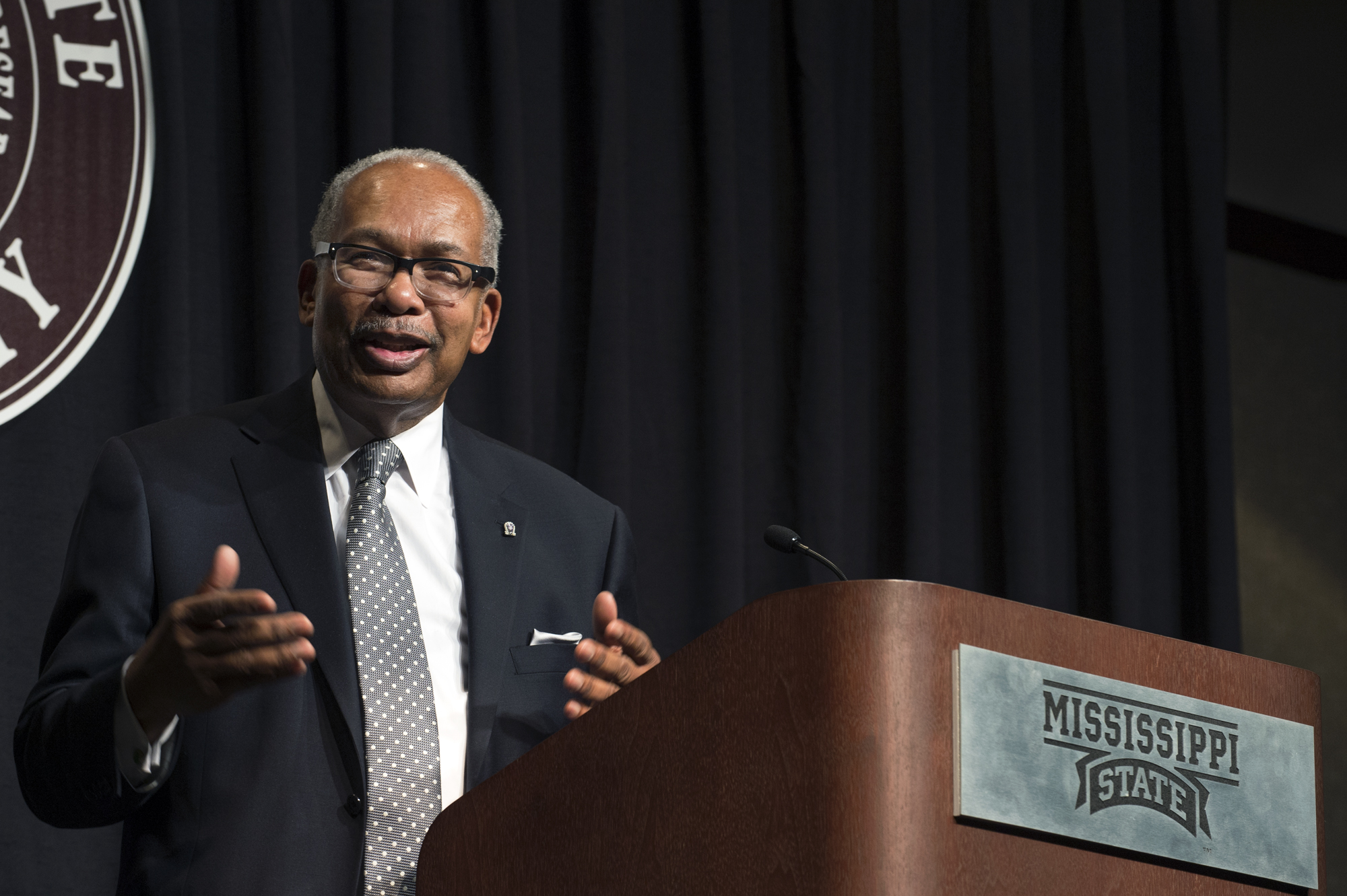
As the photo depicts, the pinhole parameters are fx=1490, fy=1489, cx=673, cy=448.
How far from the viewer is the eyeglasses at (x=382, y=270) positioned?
1.72 m

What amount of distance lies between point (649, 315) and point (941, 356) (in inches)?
28.3

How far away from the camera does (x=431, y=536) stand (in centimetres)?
168

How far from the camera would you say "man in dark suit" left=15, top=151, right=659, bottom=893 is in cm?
136

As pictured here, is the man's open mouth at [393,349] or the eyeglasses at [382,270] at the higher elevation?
the eyeglasses at [382,270]

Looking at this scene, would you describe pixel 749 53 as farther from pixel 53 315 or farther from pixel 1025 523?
pixel 53 315

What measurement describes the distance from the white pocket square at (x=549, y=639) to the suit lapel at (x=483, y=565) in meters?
0.04

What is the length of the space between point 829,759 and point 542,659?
68cm

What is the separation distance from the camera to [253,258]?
8.27ft

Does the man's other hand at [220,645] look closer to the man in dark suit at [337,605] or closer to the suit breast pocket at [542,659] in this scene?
the man in dark suit at [337,605]

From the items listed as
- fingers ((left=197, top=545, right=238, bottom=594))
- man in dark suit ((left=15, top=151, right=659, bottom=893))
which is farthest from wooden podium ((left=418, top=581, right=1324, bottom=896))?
fingers ((left=197, top=545, right=238, bottom=594))

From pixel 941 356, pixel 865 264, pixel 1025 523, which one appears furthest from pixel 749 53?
pixel 1025 523

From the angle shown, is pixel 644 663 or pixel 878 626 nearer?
pixel 878 626

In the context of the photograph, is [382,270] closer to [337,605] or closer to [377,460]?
[377,460]

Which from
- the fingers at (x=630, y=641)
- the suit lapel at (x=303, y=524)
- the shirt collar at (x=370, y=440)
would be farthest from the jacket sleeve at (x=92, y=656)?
the fingers at (x=630, y=641)
